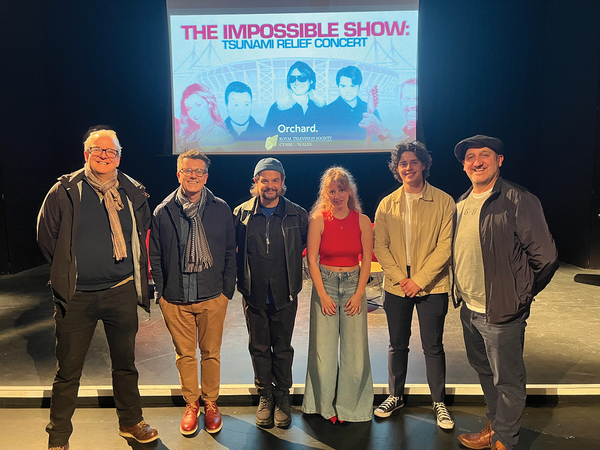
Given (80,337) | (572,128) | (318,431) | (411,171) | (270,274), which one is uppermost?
(572,128)

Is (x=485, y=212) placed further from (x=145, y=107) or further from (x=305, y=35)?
(x=145, y=107)

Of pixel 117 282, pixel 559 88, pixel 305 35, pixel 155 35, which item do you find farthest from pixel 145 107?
pixel 559 88

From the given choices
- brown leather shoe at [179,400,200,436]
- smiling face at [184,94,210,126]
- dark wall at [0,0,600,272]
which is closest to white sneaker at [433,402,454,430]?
brown leather shoe at [179,400,200,436]

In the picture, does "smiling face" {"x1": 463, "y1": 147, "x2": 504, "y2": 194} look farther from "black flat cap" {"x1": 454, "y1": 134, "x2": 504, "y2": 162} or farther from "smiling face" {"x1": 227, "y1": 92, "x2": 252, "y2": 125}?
"smiling face" {"x1": 227, "y1": 92, "x2": 252, "y2": 125}

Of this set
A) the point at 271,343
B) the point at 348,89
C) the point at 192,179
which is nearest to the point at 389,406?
the point at 271,343

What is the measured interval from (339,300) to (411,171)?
0.83 metres

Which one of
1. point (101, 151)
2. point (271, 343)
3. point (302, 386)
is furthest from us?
point (302, 386)

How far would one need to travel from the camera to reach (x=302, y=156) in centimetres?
731

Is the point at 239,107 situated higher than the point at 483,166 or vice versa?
the point at 239,107

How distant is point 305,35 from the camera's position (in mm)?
6566

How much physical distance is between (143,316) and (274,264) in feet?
8.40

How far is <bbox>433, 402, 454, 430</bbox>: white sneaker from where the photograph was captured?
2.69 meters

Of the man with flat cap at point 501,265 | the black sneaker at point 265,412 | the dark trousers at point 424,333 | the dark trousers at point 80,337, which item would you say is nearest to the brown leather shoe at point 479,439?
the man with flat cap at point 501,265

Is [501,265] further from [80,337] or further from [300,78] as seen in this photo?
[300,78]
